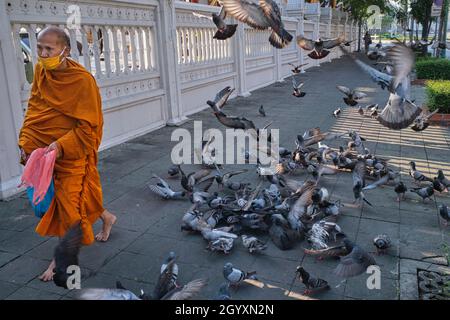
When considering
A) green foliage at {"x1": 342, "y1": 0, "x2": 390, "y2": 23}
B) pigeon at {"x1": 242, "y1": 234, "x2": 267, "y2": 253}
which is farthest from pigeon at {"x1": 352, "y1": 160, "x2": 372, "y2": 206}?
green foliage at {"x1": 342, "y1": 0, "x2": 390, "y2": 23}

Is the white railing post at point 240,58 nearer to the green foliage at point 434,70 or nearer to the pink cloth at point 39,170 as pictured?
the green foliage at point 434,70

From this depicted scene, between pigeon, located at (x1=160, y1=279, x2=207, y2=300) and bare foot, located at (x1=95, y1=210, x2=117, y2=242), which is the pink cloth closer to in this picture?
bare foot, located at (x1=95, y1=210, x2=117, y2=242)

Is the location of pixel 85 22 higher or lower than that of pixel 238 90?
higher

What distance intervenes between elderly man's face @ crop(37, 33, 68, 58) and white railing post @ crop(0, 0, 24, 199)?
7.39 feet

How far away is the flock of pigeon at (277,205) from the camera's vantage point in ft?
10.4

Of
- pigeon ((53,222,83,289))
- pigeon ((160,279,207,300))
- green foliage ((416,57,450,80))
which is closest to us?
pigeon ((160,279,207,300))

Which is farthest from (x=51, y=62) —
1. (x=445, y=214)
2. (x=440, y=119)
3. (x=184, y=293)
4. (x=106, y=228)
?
(x=440, y=119)

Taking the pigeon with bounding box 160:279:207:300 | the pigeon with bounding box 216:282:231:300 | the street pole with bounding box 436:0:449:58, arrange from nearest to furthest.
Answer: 1. the pigeon with bounding box 160:279:207:300
2. the pigeon with bounding box 216:282:231:300
3. the street pole with bounding box 436:0:449:58

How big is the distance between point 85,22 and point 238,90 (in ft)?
23.3

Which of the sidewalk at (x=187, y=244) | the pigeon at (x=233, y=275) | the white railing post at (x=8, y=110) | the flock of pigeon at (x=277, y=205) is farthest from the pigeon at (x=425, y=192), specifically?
the white railing post at (x=8, y=110)

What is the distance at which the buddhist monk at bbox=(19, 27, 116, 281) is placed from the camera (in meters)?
3.45

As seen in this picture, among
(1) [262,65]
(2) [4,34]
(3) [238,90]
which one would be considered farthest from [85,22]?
(1) [262,65]

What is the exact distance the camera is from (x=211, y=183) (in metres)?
5.50

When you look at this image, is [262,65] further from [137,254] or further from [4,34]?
[137,254]
